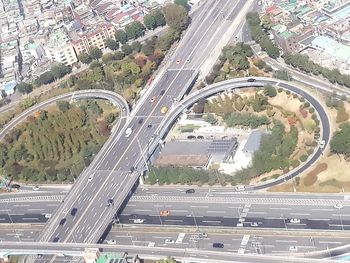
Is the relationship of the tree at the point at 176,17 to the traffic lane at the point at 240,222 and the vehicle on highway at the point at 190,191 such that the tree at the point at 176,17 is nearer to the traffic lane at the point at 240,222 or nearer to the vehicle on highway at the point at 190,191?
the vehicle on highway at the point at 190,191

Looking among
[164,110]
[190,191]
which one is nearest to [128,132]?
[164,110]

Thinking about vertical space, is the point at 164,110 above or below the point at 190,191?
above

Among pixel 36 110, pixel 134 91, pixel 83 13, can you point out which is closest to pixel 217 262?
pixel 134 91

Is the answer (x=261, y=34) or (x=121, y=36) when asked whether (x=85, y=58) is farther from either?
(x=261, y=34)

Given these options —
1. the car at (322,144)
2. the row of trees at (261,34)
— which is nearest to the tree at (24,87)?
the row of trees at (261,34)

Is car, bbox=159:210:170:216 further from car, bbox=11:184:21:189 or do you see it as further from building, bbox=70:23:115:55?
building, bbox=70:23:115:55
